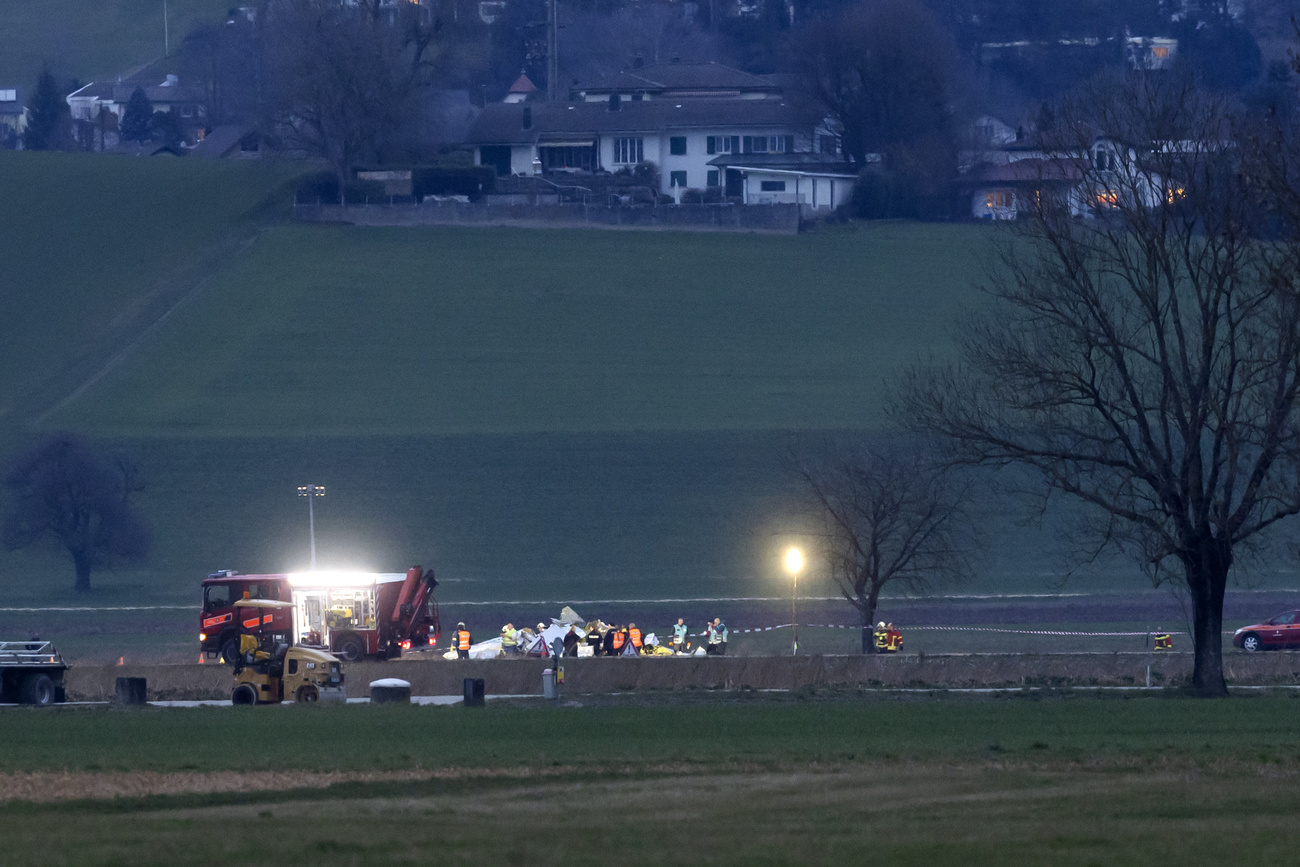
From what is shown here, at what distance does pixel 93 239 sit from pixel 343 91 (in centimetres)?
1718

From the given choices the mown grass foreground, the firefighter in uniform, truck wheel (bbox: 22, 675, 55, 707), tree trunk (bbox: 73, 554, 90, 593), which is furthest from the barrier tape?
tree trunk (bbox: 73, 554, 90, 593)

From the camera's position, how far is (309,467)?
63.2 metres

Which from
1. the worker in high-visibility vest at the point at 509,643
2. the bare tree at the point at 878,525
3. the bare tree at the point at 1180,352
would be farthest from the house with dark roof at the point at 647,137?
the bare tree at the point at 1180,352

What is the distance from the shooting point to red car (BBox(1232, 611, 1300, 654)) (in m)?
41.3

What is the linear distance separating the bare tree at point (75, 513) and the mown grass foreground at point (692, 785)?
29485 mm

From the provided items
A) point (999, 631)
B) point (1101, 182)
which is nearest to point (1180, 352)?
point (1101, 182)

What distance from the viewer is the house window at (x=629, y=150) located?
117 meters

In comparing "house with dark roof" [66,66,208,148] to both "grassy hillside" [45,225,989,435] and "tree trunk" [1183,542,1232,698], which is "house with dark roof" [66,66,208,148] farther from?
"tree trunk" [1183,542,1232,698]

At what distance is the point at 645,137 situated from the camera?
11712 cm

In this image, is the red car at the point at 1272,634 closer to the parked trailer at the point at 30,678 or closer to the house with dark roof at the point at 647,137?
the parked trailer at the point at 30,678

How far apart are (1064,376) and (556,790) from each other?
14.8 metres

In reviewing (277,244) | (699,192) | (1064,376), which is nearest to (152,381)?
(277,244)

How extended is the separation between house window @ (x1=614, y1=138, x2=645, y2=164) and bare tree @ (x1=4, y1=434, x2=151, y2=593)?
216 feet

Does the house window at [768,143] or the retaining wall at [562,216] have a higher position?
the house window at [768,143]
